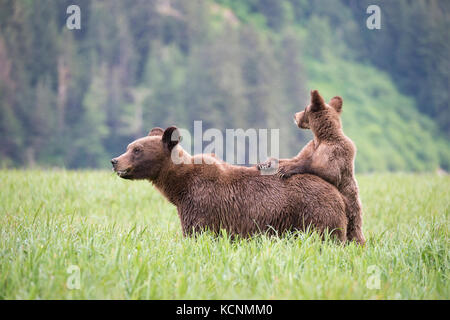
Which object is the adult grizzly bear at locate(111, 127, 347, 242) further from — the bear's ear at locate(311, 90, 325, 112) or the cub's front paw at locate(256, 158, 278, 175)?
the bear's ear at locate(311, 90, 325, 112)

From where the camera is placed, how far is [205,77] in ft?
186

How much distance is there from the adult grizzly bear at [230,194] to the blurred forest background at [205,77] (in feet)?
140

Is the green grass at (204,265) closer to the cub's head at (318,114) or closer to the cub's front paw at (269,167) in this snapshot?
the cub's front paw at (269,167)

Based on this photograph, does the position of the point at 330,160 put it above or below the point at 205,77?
below

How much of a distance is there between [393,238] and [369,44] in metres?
81.1

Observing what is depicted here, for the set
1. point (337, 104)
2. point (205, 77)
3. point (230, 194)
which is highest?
point (205, 77)

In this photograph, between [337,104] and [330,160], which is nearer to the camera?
[330,160]

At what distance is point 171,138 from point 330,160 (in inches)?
71.2

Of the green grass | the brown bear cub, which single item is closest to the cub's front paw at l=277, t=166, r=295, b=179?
the brown bear cub

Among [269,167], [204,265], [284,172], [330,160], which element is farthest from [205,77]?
[204,265]

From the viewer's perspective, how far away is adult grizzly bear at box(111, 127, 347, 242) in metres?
5.18

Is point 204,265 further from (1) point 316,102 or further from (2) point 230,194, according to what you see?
(1) point 316,102
